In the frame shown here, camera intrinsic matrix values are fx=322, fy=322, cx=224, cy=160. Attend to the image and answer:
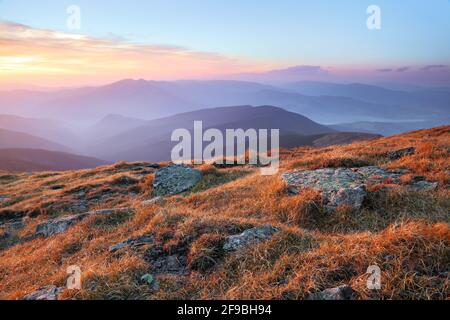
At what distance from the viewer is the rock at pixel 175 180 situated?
44.6 feet

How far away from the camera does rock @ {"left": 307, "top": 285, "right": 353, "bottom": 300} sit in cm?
455

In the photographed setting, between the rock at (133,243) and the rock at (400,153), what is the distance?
35.7ft

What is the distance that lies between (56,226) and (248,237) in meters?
7.49

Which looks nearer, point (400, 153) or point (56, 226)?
point (56, 226)

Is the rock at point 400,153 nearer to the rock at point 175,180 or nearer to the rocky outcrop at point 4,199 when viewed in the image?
the rock at point 175,180

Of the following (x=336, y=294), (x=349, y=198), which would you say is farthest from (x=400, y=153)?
(x=336, y=294)

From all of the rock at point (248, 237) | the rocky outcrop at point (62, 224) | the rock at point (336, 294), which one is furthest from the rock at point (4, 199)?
the rock at point (336, 294)

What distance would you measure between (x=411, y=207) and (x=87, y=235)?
28.1ft

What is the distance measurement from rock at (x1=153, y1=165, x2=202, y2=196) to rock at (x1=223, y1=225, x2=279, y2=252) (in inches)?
268

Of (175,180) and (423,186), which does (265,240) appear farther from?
(175,180)

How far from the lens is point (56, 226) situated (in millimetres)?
10875

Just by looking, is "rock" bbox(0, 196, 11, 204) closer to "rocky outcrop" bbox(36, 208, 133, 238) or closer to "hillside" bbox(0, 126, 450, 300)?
"hillside" bbox(0, 126, 450, 300)
